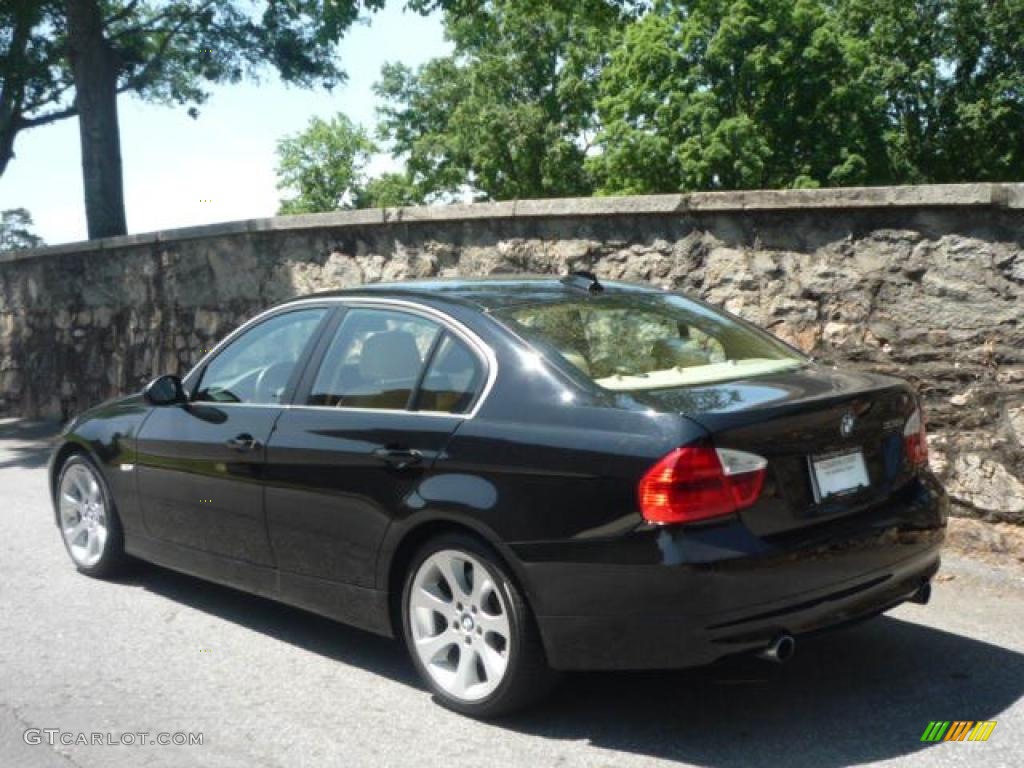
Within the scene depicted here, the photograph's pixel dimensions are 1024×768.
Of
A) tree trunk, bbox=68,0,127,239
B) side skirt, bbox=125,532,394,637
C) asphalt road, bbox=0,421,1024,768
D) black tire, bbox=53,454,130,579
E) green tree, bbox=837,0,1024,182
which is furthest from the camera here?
green tree, bbox=837,0,1024,182

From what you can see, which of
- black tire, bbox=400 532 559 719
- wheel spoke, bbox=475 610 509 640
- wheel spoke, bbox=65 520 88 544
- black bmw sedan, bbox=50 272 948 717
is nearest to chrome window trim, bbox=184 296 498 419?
black bmw sedan, bbox=50 272 948 717

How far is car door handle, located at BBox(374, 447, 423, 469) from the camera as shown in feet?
14.7

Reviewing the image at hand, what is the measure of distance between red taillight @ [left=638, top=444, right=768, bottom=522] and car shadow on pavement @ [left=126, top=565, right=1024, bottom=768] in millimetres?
544

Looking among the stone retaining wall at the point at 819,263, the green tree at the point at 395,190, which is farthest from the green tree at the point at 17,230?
the stone retaining wall at the point at 819,263

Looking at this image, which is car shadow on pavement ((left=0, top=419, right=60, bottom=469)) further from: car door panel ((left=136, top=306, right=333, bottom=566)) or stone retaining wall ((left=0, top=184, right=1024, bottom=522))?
car door panel ((left=136, top=306, right=333, bottom=566))

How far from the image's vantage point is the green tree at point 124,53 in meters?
17.0

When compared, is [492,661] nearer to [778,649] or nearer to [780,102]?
[778,649]

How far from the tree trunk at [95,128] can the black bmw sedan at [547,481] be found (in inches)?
482

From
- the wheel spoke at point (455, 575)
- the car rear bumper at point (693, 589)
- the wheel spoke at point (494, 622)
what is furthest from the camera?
the wheel spoke at point (455, 575)

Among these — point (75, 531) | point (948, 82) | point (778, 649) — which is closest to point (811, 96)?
point (948, 82)

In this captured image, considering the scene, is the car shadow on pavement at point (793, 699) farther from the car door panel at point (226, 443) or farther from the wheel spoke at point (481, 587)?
the car door panel at point (226, 443)

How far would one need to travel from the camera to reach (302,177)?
233 feet

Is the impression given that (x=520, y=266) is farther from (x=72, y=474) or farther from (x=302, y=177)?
(x=302, y=177)

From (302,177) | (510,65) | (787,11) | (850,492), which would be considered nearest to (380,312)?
(850,492)
